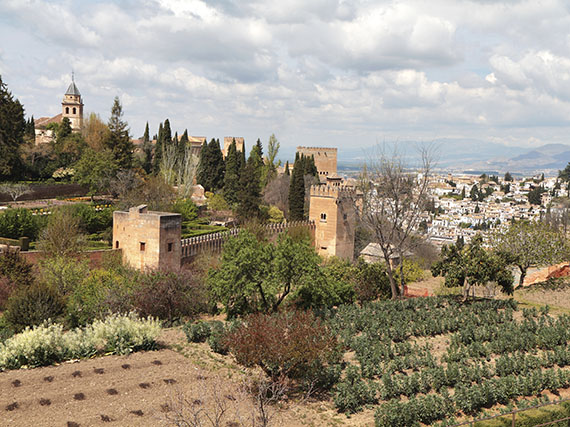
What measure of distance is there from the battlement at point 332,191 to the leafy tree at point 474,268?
1913 cm

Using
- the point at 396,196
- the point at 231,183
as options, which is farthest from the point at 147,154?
the point at 396,196

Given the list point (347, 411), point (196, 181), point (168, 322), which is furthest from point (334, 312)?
point (196, 181)

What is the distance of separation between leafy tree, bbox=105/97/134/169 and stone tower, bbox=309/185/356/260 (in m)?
16.1

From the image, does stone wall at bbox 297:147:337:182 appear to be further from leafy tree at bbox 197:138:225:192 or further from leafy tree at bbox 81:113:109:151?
leafy tree at bbox 81:113:109:151

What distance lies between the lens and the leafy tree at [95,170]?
133ft

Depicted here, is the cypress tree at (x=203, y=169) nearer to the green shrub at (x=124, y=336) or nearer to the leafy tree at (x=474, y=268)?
the leafy tree at (x=474, y=268)

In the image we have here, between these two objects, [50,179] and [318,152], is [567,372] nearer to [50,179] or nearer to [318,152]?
[50,179]

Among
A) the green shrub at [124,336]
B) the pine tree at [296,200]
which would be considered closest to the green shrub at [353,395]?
the green shrub at [124,336]

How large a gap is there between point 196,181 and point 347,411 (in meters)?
45.9

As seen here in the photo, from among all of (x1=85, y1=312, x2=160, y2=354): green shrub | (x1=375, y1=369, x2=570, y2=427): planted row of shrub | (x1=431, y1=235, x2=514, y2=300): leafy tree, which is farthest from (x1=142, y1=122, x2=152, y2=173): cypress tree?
(x1=375, y1=369, x2=570, y2=427): planted row of shrub

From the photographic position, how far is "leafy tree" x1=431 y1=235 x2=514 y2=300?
17969 millimetres

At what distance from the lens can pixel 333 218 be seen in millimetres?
37750

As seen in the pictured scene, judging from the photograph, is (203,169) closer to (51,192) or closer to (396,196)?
(51,192)

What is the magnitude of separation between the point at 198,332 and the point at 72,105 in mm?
62620
